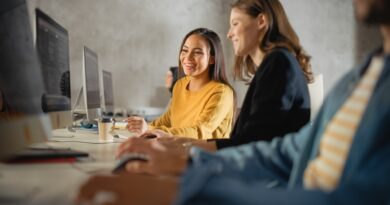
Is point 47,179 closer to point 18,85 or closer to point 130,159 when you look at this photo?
point 130,159

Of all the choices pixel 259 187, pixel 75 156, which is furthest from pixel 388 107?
pixel 75 156

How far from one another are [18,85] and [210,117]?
1.19 meters

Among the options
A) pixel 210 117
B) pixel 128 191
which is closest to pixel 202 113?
pixel 210 117

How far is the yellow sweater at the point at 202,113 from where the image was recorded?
2.00 metres

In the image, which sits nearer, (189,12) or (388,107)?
(388,107)

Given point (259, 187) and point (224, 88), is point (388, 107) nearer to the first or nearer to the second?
point (259, 187)

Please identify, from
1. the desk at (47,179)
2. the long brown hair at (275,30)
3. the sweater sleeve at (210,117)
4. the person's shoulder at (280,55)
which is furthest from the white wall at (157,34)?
the desk at (47,179)

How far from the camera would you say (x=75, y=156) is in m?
1.16

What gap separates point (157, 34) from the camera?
181 inches

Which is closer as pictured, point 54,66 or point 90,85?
point 54,66

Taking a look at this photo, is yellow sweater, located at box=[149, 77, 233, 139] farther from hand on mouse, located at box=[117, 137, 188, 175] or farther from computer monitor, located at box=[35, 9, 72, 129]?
hand on mouse, located at box=[117, 137, 188, 175]

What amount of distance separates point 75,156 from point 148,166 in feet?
1.33

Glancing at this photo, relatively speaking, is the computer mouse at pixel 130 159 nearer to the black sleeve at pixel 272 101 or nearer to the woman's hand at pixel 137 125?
the black sleeve at pixel 272 101

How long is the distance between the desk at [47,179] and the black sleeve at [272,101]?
42 cm
